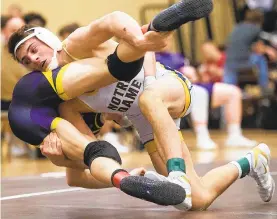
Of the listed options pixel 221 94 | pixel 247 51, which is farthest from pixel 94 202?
pixel 247 51

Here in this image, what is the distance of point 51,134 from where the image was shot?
14.3 ft

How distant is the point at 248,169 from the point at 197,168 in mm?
2299

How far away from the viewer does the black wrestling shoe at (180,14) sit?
3887 millimetres

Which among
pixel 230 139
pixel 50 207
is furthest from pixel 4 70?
pixel 50 207

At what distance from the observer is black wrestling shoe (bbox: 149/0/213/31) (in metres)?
3.89

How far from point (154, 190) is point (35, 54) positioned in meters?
1.13

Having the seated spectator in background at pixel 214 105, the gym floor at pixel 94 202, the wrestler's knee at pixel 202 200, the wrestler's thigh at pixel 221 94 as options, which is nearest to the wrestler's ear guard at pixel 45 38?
the gym floor at pixel 94 202

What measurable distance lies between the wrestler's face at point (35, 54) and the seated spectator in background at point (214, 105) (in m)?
4.48

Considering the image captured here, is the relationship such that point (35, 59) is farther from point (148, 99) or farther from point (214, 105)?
point (214, 105)

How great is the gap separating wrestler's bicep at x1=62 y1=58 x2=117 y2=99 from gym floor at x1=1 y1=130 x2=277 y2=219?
1.86ft

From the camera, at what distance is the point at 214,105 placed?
29.9ft

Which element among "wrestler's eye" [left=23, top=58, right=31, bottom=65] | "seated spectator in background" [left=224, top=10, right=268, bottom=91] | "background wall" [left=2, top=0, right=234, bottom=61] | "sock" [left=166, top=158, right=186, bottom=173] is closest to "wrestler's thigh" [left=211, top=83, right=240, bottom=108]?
"seated spectator in background" [left=224, top=10, right=268, bottom=91]

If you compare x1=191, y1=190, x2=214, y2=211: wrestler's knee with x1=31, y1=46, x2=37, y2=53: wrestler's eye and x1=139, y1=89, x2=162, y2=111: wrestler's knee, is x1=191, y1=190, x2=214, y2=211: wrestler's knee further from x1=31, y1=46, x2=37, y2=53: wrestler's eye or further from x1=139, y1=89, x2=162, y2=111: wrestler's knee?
x1=31, y1=46, x2=37, y2=53: wrestler's eye

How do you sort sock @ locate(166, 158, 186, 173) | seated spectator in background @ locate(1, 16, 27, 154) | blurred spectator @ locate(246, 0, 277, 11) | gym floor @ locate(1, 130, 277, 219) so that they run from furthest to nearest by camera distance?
blurred spectator @ locate(246, 0, 277, 11)
seated spectator in background @ locate(1, 16, 27, 154)
gym floor @ locate(1, 130, 277, 219)
sock @ locate(166, 158, 186, 173)
